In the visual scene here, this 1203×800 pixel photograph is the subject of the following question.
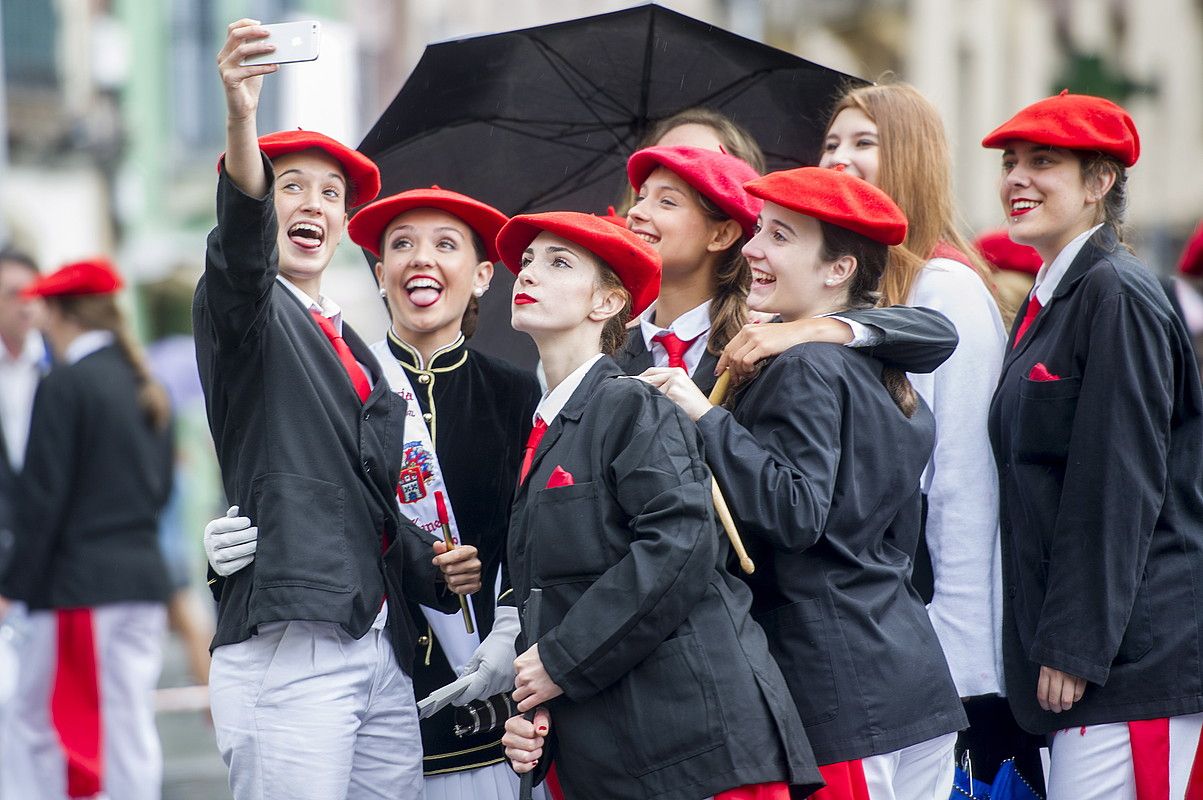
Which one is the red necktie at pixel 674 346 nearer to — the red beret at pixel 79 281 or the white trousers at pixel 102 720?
the white trousers at pixel 102 720

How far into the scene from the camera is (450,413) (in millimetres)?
4566

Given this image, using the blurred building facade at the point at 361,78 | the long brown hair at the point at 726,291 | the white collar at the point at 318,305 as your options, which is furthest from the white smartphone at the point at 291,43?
the blurred building facade at the point at 361,78

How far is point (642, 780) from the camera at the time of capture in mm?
3373

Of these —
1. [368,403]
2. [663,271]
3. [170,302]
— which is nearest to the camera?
[368,403]

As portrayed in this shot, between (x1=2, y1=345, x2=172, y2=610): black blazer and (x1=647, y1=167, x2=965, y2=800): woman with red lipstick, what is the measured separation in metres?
4.76

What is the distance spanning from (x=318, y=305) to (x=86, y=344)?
427 centimetres

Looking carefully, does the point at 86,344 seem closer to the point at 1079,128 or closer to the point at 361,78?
the point at 1079,128

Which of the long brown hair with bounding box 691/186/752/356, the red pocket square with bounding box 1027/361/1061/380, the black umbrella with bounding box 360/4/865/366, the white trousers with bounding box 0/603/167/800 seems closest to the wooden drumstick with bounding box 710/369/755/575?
the long brown hair with bounding box 691/186/752/356

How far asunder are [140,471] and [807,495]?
17.2 feet

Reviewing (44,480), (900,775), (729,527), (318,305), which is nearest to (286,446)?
(318,305)

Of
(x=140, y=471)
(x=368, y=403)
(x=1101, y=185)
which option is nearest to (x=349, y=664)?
(x=368, y=403)

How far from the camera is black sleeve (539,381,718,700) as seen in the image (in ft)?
11.0

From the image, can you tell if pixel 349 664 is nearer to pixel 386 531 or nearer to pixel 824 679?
pixel 386 531

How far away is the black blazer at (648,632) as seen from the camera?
336cm
